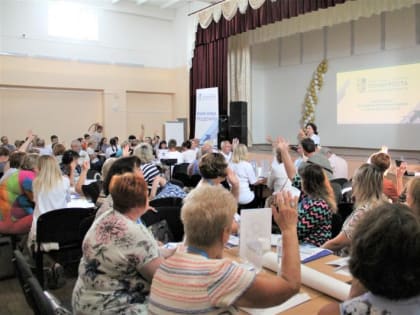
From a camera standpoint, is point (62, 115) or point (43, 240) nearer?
point (43, 240)

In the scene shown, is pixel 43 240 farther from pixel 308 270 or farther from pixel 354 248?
pixel 354 248

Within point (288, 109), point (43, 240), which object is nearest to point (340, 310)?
point (43, 240)

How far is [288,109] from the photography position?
12461mm

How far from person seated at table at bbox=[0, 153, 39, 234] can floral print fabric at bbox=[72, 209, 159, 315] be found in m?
2.55

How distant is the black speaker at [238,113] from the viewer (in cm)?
1152

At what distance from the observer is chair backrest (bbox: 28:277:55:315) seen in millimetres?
1561

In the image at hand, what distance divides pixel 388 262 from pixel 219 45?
11589mm

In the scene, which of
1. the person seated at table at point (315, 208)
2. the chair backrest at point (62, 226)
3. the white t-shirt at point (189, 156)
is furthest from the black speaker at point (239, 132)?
the person seated at table at point (315, 208)

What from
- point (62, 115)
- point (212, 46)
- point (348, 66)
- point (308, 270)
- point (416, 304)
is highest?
point (212, 46)

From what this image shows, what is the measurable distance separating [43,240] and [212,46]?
32.5 ft

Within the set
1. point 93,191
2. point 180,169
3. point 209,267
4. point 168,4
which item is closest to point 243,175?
point 93,191

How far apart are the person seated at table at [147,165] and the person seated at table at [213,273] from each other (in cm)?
328

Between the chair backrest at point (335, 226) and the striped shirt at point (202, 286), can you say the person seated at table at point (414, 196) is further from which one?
the striped shirt at point (202, 286)

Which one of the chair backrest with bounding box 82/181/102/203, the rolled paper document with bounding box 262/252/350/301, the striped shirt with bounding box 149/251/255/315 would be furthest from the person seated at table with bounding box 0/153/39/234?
the striped shirt with bounding box 149/251/255/315
